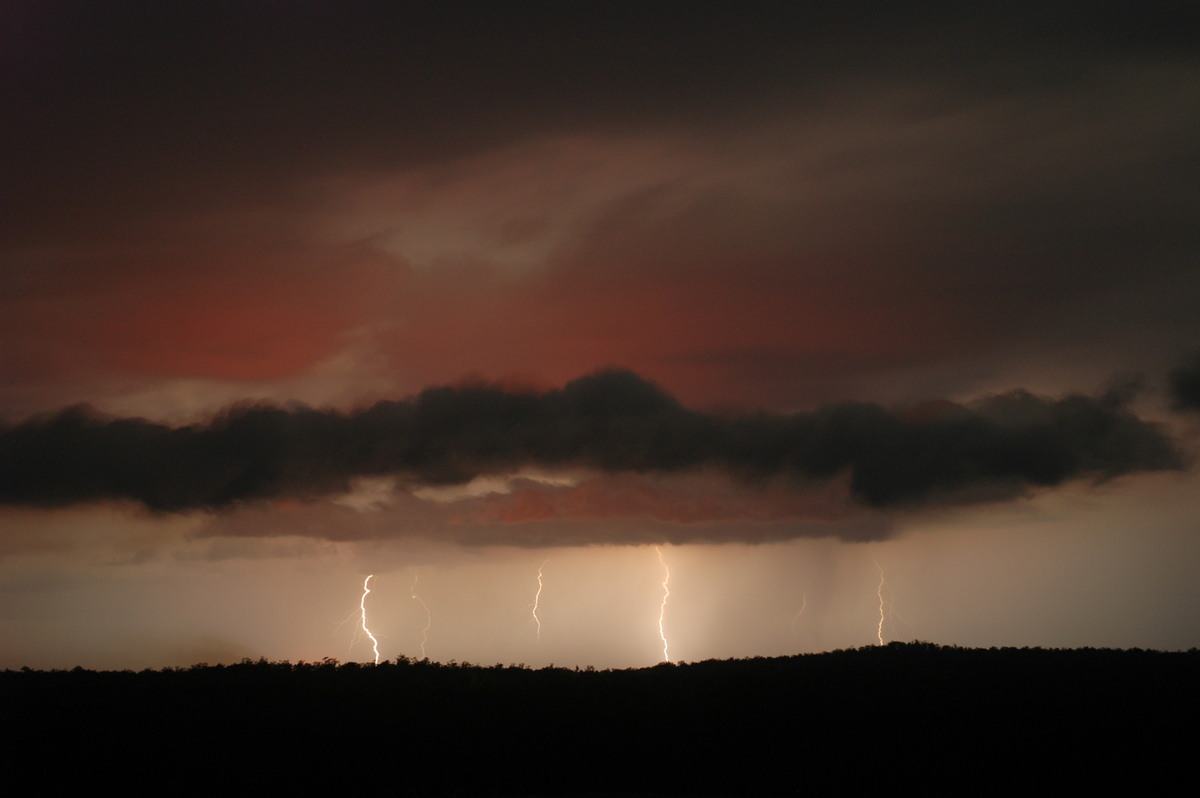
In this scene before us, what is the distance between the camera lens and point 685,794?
33156 millimetres

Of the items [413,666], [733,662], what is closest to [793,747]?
[733,662]

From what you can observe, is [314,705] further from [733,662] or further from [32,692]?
[733,662]

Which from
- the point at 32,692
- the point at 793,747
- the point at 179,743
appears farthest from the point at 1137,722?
the point at 32,692

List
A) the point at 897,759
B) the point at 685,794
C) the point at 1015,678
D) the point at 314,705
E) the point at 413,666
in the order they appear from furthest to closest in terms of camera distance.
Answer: the point at 413,666 → the point at 1015,678 → the point at 314,705 → the point at 897,759 → the point at 685,794

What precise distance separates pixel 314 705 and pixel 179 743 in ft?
19.0

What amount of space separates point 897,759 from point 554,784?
11293 mm

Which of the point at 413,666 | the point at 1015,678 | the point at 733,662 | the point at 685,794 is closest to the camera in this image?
the point at 685,794

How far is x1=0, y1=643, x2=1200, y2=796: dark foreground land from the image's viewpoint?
3378 cm

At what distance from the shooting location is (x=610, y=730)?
39.2 metres

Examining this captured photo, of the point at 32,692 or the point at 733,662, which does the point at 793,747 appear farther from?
the point at 32,692

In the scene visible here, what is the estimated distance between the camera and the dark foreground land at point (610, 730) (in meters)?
33.8

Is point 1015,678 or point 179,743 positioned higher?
point 1015,678

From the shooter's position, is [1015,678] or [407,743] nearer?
[407,743]

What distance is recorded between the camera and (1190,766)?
3388cm
